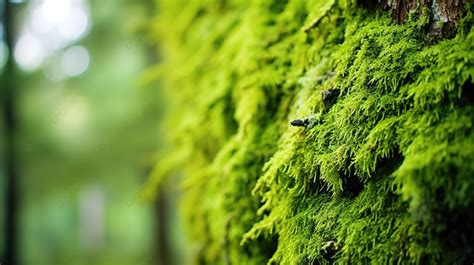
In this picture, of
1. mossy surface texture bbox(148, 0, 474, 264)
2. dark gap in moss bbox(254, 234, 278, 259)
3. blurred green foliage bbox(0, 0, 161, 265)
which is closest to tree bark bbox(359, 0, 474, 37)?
mossy surface texture bbox(148, 0, 474, 264)

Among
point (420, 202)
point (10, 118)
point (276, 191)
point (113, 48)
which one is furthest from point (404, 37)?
point (113, 48)

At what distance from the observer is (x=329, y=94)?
1350 mm

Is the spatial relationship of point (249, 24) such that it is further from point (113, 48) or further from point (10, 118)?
point (113, 48)

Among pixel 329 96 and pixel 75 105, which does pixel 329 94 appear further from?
pixel 75 105

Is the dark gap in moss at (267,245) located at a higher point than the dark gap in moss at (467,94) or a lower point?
lower

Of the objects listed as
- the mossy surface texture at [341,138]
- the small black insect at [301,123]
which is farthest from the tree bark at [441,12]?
the small black insect at [301,123]

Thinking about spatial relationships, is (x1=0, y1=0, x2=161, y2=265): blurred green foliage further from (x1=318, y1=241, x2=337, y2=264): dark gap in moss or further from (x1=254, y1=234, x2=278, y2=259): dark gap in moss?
(x1=318, y1=241, x2=337, y2=264): dark gap in moss

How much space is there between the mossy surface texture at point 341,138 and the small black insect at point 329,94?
0.01 metres

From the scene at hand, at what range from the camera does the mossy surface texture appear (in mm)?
950

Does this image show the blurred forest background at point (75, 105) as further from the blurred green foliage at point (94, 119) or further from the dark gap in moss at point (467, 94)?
the dark gap in moss at point (467, 94)

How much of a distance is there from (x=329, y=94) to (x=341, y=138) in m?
0.18

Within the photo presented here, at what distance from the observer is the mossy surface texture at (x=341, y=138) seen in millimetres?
950

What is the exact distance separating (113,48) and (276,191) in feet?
27.2

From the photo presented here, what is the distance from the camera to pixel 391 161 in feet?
3.68
